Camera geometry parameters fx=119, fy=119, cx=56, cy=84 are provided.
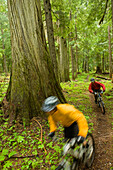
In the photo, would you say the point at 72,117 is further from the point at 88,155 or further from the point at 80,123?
A: the point at 88,155

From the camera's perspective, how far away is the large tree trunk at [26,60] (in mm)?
4770

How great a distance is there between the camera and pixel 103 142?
3955mm

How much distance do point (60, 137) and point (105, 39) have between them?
2174 centimetres

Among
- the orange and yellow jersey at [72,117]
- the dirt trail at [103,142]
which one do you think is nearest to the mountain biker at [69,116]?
the orange and yellow jersey at [72,117]

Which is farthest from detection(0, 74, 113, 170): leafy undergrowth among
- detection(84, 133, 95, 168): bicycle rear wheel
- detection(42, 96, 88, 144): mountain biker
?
detection(42, 96, 88, 144): mountain biker

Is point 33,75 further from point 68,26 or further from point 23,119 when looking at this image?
point 68,26

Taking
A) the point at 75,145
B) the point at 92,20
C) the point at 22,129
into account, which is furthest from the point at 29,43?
the point at 92,20

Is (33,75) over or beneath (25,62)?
beneath

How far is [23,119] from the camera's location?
4637 mm

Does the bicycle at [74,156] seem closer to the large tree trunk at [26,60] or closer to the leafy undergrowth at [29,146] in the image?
the leafy undergrowth at [29,146]

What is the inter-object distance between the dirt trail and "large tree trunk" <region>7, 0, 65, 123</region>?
2.51 metres

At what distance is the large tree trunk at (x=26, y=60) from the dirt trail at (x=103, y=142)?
251 cm

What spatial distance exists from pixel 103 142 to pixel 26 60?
13.7 feet

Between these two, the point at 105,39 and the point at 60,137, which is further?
the point at 105,39
